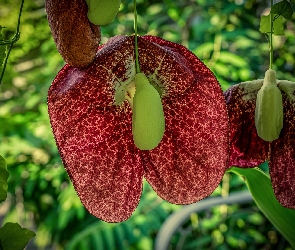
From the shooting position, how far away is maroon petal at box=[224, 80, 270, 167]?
415 mm

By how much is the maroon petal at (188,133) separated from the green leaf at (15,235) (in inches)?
3.7

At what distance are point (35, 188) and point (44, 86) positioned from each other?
393 mm

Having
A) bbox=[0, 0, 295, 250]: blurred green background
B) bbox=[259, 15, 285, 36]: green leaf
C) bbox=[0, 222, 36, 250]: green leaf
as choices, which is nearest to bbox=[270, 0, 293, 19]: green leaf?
bbox=[259, 15, 285, 36]: green leaf

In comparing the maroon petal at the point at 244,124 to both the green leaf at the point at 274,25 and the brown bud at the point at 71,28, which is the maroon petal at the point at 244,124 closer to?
the green leaf at the point at 274,25

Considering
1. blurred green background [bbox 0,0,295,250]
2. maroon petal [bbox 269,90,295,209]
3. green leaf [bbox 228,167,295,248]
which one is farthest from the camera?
blurred green background [bbox 0,0,295,250]

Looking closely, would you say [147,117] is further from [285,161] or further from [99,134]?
[285,161]

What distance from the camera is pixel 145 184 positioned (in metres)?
1.57

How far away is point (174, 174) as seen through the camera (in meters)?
0.36

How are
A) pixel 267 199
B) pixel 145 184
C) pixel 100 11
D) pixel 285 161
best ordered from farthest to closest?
pixel 145 184, pixel 267 199, pixel 285 161, pixel 100 11

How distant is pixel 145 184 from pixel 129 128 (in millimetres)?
1234

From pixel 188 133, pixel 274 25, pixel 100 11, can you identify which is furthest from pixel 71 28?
pixel 274 25

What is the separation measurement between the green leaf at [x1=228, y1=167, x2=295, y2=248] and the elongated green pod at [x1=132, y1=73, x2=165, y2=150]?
229mm

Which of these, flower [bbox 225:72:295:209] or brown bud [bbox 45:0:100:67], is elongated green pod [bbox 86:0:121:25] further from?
flower [bbox 225:72:295:209]

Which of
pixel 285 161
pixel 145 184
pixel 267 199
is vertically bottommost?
pixel 145 184
